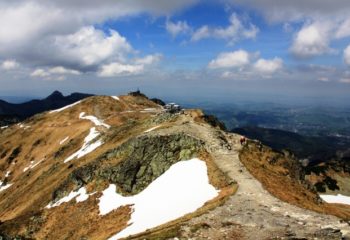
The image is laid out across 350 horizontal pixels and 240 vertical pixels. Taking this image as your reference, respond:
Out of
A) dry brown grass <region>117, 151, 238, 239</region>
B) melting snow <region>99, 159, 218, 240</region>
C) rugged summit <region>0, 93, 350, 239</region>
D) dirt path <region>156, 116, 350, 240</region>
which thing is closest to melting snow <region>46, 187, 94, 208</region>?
rugged summit <region>0, 93, 350, 239</region>

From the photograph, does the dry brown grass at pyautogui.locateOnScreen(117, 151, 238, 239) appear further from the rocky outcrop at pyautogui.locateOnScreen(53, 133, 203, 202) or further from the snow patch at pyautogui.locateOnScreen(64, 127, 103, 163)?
the snow patch at pyautogui.locateOnScreen(64, 127, 103, 163)

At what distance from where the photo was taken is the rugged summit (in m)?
29.1

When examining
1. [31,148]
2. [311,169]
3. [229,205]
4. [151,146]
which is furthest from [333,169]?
[229,205]

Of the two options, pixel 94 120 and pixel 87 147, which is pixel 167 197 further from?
pixel 94 120

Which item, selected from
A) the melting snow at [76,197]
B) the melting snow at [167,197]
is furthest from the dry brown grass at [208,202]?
the melting snow at [76,197]

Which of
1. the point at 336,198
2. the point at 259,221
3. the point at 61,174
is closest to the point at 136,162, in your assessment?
the point at 61,174

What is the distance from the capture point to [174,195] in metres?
44.4

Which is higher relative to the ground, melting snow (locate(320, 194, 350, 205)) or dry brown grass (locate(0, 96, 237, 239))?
dry brown grass (locate(0, 96, 237, 239))

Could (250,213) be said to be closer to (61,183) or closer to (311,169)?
(61,183)

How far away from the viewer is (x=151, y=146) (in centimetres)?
5925

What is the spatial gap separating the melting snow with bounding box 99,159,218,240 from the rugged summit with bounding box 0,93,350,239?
0.17m

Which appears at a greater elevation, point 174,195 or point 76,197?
point 174,195

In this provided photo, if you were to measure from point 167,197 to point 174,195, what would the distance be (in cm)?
103

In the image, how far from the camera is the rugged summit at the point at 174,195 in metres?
29.1
